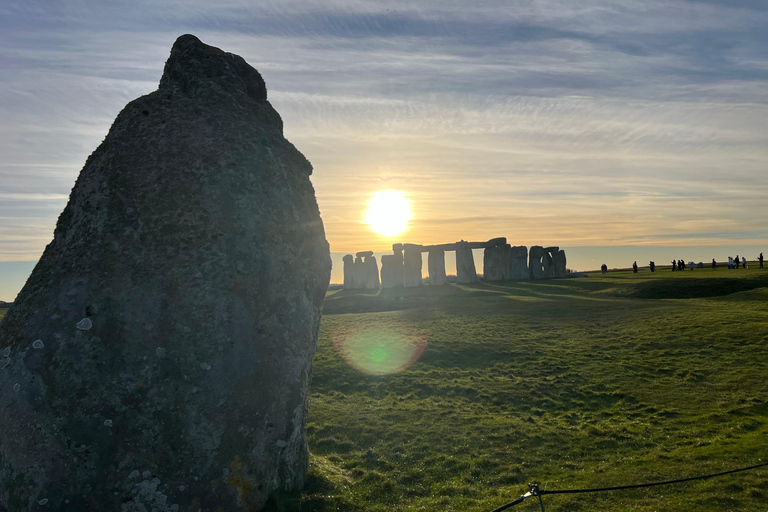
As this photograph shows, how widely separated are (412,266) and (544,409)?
105ft

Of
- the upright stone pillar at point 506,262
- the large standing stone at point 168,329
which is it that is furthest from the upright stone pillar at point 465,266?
the large standing stone at point 168,329

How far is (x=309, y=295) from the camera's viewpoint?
24.5 feet

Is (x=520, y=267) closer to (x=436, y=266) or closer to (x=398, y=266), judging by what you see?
(x=436, y=266)

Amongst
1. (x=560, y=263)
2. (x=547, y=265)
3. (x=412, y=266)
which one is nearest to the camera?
(x=412, y=266)

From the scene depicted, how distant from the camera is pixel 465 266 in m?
44.0

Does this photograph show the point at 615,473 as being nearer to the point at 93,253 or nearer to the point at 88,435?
the point at 88,435

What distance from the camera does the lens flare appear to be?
16.0 m

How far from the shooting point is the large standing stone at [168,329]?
→ 5.68 meters

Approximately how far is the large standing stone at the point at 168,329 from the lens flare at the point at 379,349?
28.3 feet

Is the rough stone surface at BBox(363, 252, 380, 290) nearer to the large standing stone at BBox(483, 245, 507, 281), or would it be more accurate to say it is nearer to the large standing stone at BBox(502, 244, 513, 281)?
the large standing stone at BBox(483, 245, 507, 281)

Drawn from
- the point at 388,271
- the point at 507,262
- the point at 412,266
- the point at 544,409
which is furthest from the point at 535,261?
the point at 544,409

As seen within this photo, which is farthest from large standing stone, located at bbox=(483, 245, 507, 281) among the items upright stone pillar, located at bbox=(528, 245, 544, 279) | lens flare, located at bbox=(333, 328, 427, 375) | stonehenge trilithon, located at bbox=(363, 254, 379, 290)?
lens flare, located at bbox=(333, 328, 427, 375)

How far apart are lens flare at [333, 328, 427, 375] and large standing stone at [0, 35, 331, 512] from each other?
8.62 metres

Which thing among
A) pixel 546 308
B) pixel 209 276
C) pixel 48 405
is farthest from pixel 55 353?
pixel 546 308
